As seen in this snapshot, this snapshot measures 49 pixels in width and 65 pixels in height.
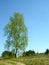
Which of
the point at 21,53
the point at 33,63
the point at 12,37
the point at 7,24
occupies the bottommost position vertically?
the point at 33,63

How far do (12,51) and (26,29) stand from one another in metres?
6.35

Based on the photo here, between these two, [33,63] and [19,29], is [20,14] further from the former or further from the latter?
[33,63]

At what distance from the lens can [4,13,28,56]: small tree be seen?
147 feet

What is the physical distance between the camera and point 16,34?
4525 centimetres

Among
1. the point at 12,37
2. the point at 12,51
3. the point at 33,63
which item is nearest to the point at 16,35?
the point at 12,37

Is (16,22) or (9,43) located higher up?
(16,22)

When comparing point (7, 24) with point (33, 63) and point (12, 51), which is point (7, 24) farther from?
point (33, 63)

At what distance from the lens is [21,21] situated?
46.1m

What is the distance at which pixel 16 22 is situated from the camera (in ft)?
150

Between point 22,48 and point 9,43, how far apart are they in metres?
3.31

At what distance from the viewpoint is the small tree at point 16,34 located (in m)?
44.7

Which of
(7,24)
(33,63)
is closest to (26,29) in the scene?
(7,24)

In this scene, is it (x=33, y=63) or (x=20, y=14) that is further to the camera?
(x=20, y=14)

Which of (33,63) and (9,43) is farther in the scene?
(9,43)
